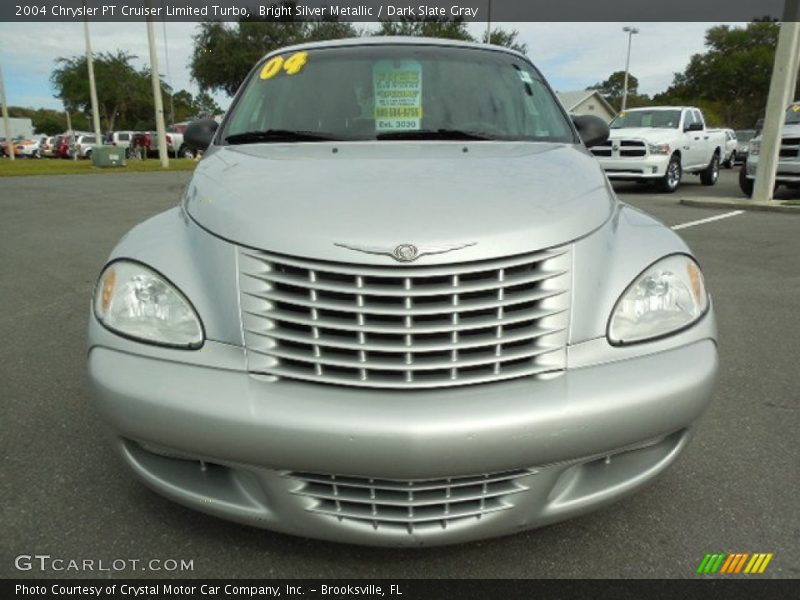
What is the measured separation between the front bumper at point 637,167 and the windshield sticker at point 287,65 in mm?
10837

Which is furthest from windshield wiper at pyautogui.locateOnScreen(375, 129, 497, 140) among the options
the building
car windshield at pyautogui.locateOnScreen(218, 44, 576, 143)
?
the building

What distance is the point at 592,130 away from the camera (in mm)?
3322

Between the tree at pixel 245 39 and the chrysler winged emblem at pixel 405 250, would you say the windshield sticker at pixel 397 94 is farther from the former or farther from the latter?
the tree at pixel 245 39

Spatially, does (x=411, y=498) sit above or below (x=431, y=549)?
above

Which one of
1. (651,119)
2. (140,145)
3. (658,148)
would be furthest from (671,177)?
(140,145)

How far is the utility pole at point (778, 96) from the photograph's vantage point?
33.6 feet

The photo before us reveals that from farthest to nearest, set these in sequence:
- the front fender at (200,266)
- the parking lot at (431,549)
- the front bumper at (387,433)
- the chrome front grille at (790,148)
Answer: the chrome front grille at (790,148), the parking lot at (431,549), the front fender at (200,266), the front bumper at (387,433)

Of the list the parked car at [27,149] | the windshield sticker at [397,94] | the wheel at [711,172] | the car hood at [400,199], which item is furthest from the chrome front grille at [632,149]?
the parked car at [27,149]

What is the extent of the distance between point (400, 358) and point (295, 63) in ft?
7.04

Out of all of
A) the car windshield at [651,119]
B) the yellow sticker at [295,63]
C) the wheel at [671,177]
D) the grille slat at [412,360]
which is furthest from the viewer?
the car windshield at [651,119]

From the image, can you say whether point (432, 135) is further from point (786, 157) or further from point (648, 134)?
point (648, 134)

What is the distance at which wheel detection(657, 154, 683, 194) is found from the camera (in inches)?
530

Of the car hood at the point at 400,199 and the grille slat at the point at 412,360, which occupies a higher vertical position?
the car hood at the point at 400,199

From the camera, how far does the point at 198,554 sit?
196 cm
